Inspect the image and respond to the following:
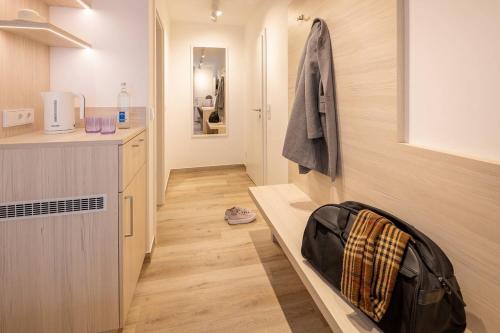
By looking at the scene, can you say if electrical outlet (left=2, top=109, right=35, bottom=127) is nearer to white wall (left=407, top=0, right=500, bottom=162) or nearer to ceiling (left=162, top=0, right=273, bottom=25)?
white wall (left=407, top=0, right=500, bottom=162)

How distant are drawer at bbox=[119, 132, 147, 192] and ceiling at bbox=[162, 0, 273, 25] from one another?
2.57 metres

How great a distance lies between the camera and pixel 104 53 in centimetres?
194

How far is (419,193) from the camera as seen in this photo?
114cm

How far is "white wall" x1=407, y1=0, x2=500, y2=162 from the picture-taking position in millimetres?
896

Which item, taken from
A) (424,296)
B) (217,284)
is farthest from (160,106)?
(424,296)

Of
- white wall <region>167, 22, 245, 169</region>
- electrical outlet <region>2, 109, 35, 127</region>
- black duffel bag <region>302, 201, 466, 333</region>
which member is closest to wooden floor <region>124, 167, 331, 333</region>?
black duffel bag <region>302, 201, 466, 333</region>

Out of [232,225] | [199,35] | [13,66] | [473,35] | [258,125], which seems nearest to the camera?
[473,35]

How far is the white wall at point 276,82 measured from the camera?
287cm

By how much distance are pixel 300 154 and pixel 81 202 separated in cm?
122

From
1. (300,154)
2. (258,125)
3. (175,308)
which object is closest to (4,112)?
(175,308)

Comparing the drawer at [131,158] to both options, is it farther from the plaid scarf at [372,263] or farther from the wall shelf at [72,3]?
the plaid scarf at [372,263]

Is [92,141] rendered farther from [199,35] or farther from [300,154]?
[199,35]

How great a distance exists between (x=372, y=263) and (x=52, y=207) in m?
1.30

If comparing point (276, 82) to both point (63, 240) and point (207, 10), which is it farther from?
point (63, 240)
